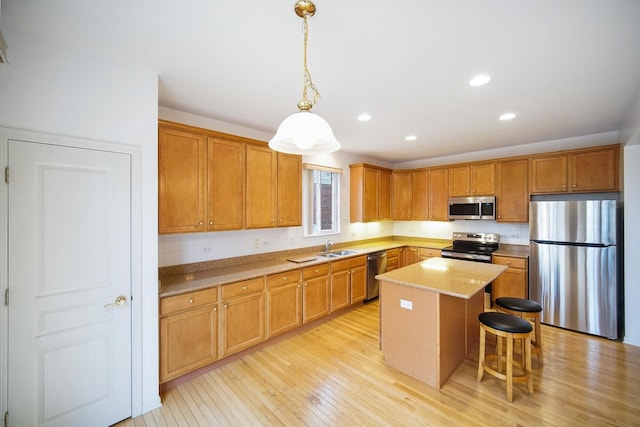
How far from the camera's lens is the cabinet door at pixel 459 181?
15.4ft

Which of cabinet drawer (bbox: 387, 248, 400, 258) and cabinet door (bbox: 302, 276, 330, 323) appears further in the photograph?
cabinet drawer (bbox: 387, 248, 400, 258)

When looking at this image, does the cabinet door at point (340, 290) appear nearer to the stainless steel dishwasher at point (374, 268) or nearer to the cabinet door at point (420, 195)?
the stainless steel dishwasher at point (374, 268)

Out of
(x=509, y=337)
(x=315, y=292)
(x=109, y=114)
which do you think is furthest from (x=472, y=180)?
(x=109, y=114)

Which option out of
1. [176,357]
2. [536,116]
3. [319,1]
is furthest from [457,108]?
[176,357]

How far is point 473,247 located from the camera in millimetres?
4617

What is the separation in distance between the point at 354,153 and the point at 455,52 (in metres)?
3.26

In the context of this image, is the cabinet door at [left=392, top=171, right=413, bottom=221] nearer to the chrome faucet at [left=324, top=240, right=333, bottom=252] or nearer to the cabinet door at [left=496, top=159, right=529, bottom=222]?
the cabinet door at [left=496, top=159, right=529, bottom=222]

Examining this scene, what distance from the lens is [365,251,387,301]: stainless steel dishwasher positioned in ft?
14.4

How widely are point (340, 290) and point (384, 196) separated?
7.54 ft

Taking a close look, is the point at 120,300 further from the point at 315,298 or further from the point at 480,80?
the point at 480,80

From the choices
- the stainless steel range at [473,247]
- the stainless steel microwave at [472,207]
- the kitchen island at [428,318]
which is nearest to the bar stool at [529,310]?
the kitchen island at [428,318]

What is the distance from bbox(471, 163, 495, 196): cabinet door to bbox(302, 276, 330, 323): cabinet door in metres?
3.10

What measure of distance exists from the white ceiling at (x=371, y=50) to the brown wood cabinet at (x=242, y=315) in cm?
192

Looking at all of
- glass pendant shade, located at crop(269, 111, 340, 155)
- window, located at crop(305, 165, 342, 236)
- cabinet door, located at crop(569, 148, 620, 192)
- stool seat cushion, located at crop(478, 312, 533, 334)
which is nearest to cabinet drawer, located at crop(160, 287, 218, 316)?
glass pendant shade, located at crop(269, 111, 340, 155)
